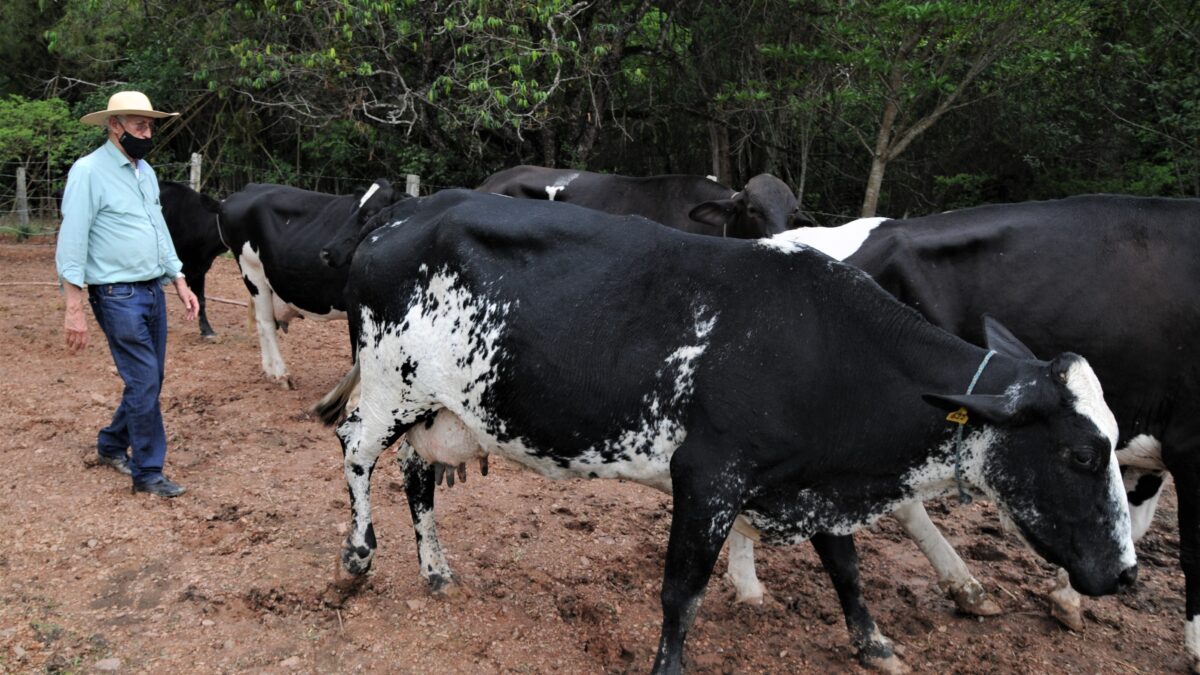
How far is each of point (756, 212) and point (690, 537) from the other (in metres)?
4.51

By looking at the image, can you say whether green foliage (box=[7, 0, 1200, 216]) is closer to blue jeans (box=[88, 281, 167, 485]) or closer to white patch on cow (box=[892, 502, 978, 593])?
blue jeans (box=[88, 281, 167, 485])

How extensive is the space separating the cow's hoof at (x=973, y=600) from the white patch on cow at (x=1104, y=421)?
1351 millimetres

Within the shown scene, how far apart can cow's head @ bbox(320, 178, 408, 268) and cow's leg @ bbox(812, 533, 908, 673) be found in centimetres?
421

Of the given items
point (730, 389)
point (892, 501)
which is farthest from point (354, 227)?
point (892, 501)

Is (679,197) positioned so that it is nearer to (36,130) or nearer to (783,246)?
(783,246)

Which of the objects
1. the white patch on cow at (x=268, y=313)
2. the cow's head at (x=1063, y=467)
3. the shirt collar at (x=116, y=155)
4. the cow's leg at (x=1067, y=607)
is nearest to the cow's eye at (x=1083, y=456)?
the cow's head at (x=1063, y=467)

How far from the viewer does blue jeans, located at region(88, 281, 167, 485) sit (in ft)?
17.7

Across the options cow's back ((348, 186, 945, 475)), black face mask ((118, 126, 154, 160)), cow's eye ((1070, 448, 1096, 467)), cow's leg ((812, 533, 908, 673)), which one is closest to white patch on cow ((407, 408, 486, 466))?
cow's back ((348, 186, 945, 475))

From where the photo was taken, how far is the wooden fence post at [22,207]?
1647 cm

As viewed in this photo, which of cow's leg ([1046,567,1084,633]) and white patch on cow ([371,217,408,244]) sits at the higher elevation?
white patch on cow ([371,217,408,244])

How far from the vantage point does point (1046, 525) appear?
3.36 meters

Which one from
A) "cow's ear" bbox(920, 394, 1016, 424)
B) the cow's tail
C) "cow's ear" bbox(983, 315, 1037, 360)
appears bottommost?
the cow's tail

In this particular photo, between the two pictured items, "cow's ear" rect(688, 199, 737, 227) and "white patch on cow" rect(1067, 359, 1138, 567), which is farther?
"cow's ear" rect(688, 199, 737, 227)

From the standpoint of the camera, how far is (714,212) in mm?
7848
